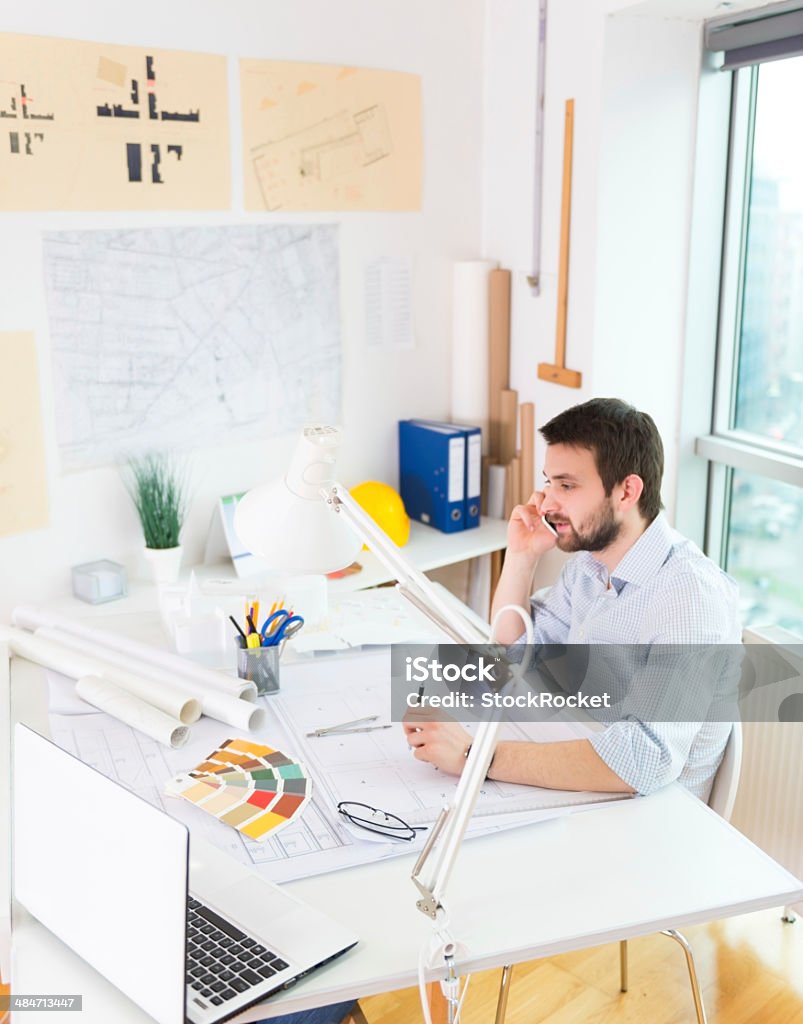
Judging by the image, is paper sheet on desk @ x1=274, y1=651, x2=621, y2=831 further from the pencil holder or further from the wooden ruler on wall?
the wooden ruler on wall

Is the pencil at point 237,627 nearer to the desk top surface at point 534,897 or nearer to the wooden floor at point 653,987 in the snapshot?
the desk top surface at point 534,897

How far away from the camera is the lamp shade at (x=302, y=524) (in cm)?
152

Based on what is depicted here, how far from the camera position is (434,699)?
206 cm

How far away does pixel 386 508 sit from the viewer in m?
3.19

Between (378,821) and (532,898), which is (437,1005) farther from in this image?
(378,821)

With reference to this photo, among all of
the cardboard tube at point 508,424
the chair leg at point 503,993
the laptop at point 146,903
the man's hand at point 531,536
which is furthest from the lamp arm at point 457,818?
the cardboard tube at point 508,424

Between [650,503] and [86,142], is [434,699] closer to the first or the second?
[650,503]

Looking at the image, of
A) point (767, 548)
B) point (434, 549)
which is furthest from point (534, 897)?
point (767, 548)

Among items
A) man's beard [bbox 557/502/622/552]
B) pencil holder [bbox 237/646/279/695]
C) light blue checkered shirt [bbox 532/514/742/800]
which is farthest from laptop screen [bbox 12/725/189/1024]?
man's beard [bbox 557/502/622/552]

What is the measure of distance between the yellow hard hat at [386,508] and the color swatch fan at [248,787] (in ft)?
4.57

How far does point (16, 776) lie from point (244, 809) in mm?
351

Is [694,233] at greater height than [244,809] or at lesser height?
greater

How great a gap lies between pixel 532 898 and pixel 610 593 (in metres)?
0.73

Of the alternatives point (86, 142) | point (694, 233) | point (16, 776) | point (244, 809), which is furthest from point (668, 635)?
point (86, 142)
